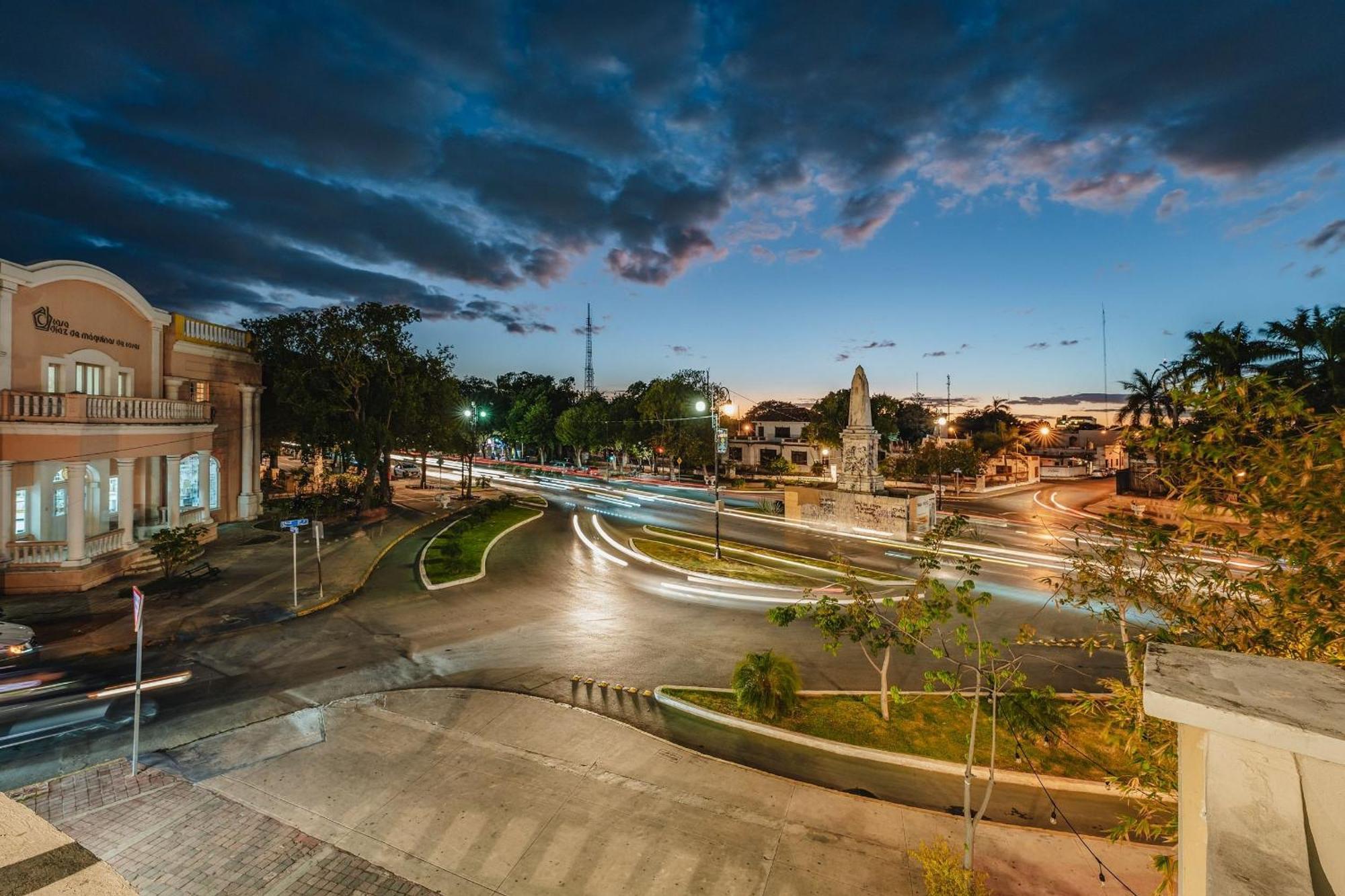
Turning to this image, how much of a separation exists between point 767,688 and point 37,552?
22684 mm

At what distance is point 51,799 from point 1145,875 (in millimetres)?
14015

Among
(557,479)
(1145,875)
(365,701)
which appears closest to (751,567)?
(365,701)

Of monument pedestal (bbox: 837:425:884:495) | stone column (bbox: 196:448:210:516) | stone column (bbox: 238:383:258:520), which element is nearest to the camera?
stone column (bbox: 196:448:210:516)

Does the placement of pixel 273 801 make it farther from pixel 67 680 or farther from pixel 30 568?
pixel 30 568

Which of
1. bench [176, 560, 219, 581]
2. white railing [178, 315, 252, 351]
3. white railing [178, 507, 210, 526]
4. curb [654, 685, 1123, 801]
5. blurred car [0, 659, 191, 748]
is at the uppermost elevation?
white railing [178, 315, 252, 351]

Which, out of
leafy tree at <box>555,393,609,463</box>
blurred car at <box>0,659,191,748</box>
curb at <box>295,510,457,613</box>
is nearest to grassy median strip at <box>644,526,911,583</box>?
curb at <box>295,510,457,613</box>

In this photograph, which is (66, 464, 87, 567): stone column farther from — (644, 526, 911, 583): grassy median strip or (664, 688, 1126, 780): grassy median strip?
(644, 526, 911, 583): grassy median strip

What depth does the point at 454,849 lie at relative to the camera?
7332 mm

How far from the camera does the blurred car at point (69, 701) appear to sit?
33.2ft

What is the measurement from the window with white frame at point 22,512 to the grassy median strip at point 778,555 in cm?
2364

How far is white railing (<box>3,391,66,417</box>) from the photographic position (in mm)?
17828

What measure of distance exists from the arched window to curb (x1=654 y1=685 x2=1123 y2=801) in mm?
26860

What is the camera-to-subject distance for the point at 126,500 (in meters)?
20.3

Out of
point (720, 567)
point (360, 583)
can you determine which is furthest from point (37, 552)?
point (720, 567)
